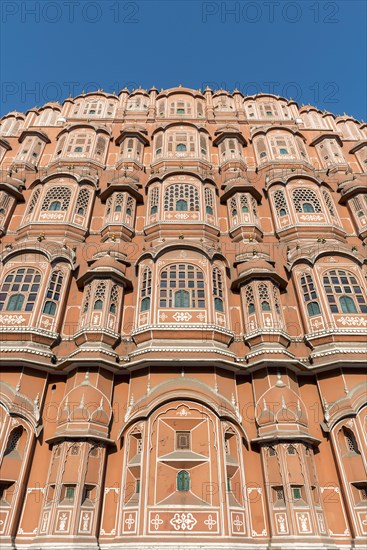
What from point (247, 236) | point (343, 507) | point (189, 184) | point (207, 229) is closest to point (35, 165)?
point (189, 184)

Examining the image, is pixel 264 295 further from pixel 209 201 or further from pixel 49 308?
pixel 49 308

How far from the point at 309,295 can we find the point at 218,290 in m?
4.01

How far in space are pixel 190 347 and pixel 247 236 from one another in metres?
7.99

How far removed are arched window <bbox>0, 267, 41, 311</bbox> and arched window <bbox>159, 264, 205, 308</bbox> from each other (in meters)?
5.49

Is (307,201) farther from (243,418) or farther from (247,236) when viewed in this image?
(243,418)

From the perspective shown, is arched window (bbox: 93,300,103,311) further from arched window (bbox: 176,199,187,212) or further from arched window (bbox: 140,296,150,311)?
arched window (bbox: 176,199,187,212)

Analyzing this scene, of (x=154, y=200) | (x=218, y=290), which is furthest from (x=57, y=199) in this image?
(x=218, y=290)

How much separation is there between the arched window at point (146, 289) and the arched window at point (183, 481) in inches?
254

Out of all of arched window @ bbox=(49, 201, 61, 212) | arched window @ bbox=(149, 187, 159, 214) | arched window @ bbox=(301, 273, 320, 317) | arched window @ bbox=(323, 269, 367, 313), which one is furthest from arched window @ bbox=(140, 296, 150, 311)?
arched window @ bbox=(49, 201, 61, 212)

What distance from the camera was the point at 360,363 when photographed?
14789 millimetres

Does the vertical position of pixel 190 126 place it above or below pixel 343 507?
above

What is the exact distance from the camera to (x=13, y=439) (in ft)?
45.1

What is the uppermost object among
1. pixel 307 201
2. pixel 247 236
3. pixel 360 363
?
pixel 307 201

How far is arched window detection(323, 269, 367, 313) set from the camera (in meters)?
16.6
